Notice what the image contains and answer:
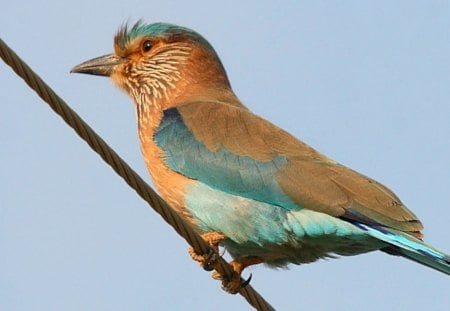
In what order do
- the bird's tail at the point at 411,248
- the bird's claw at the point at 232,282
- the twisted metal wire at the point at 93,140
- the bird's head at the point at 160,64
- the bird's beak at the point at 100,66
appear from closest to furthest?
1. the twisted metal wire at the point at 93,140
2. the bird's tail at the point at 411,248
3. the bird's claw at the point at 232,282
4. the bird's head at the point at 160,64
5. the bird's beak at the point at 100,66

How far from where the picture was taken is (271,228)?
727cm

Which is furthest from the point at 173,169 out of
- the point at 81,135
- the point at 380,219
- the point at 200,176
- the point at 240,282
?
the point at 81,135

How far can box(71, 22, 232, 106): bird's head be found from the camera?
347 inches

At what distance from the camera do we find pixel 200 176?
766 centimetres

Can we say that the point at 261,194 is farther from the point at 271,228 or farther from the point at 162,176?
the point at 162,176

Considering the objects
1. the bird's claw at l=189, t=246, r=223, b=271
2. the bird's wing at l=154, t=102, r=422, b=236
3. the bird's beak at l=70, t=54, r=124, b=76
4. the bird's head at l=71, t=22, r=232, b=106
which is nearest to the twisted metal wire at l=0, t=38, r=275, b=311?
the bird's claw at l=189, t=246, r=223, b=271

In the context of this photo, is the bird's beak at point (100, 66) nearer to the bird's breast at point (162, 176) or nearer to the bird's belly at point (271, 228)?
the bird's breast at point (162, 176)

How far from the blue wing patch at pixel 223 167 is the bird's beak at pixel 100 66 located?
1.28 metres

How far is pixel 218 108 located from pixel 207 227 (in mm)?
984

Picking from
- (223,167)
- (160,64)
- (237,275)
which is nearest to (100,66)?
(160,64)

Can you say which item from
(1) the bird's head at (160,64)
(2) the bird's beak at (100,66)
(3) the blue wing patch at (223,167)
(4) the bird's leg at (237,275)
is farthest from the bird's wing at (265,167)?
(2) the bird's beak at (100,66)

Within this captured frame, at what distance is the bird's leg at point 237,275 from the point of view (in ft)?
24.0

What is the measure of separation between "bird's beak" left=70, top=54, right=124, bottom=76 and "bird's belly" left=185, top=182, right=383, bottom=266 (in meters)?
1.88

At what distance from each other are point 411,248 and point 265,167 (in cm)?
118
